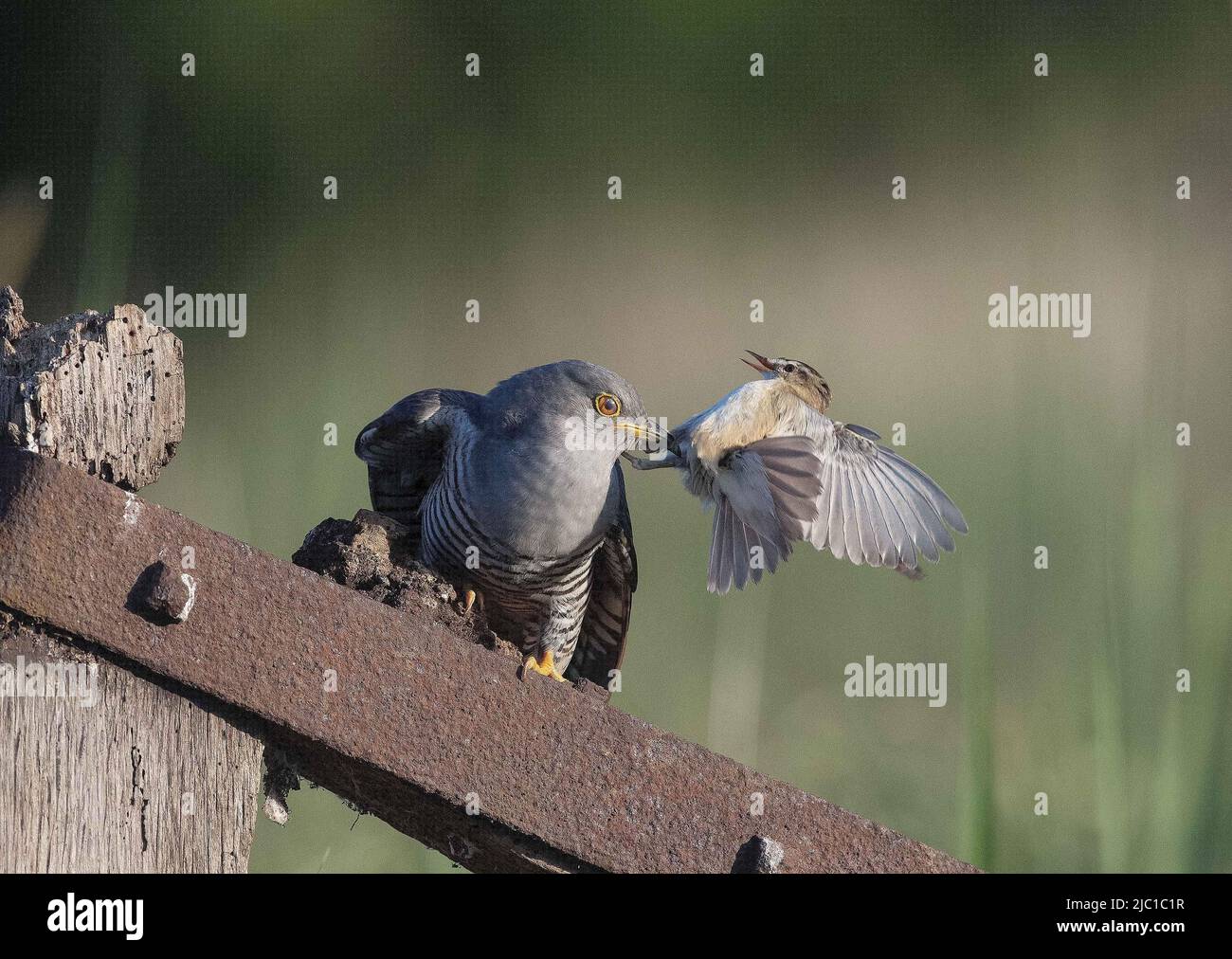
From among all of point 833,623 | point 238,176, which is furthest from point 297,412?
point 833,623

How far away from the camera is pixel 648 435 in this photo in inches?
91.6

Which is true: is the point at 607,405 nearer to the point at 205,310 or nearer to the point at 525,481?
the point at 525,481

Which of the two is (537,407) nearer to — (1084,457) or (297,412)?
(297,412)

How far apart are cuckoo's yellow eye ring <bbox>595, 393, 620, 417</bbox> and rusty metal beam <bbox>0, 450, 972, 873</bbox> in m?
0.80

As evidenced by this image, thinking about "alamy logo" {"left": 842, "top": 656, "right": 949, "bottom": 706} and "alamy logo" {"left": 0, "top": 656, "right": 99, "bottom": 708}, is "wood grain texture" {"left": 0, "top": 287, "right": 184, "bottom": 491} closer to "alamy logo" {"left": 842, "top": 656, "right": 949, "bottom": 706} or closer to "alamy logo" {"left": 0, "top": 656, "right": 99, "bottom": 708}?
"alamy logo" {"left": 0, "top": 656, "right": 99, "bottom": 708}

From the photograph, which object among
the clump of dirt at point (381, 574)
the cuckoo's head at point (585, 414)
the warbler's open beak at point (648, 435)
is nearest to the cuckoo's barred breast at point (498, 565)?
the cuckoo's head at point (585, 414)

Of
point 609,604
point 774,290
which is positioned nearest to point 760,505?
point 609,604

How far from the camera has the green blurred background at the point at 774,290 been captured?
3.07 m

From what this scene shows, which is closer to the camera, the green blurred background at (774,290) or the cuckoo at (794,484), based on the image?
the cuckoo at (794,484)

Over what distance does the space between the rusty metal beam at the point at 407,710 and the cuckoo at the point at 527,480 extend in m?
0.71

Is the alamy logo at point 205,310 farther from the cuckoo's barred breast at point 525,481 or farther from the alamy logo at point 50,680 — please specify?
the alamy logo at point 50,680

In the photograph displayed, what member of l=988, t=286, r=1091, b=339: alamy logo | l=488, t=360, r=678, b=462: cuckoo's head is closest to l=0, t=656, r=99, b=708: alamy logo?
l=488, t=360, r=678, b=462: cuckoo's head

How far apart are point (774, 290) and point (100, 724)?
2.54 meters

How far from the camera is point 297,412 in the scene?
3355 mm
